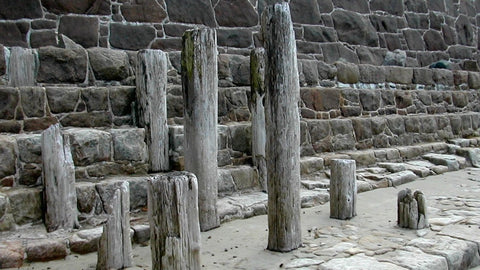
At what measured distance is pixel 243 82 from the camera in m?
7.39

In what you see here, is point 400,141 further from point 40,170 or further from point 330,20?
point 40,170

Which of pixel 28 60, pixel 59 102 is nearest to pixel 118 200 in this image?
pixel 59 102

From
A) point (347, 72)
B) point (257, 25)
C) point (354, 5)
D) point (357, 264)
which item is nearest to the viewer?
point (357, 264)

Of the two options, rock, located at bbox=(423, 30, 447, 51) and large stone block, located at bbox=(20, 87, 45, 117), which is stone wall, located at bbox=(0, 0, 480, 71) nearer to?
rock, located at bbox=(423, 30, 447, 51)

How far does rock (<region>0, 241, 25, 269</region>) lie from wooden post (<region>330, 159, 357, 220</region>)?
332 centimetres

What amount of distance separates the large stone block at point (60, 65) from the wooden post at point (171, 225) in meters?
3.32

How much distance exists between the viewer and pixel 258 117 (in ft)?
21.0

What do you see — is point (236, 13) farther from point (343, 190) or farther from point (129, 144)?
point (343, 190)

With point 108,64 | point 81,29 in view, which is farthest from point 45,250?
point 81,29

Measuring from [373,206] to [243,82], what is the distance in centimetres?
273

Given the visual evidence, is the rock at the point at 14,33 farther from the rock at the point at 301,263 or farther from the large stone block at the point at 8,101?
the rock at the point at 301,263

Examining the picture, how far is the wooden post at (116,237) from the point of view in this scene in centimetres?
390

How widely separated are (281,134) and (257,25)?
19.1 feet

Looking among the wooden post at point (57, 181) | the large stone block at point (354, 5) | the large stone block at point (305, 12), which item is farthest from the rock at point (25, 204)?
the large stone block at point (354, 5)
